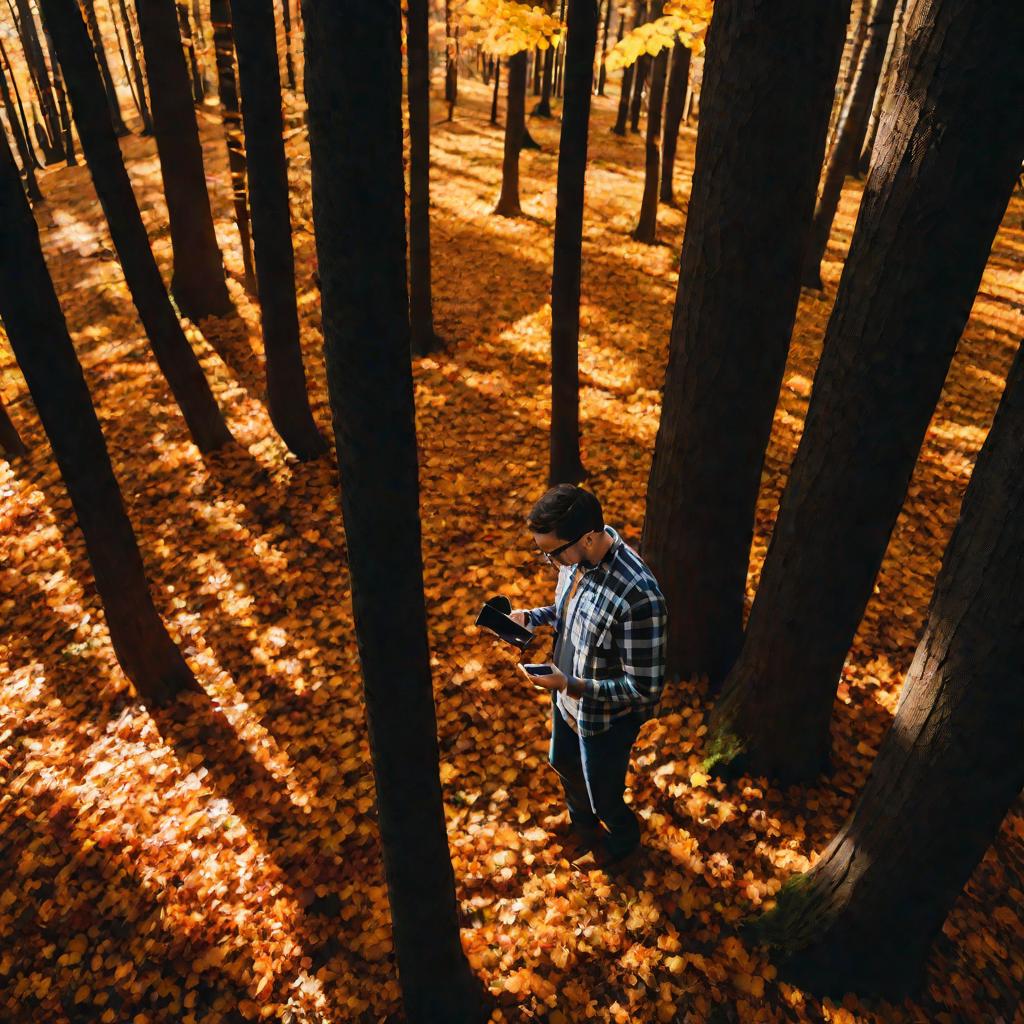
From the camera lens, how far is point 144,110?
85.0 ft

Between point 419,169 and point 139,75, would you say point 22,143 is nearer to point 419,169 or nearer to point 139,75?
point 139,75

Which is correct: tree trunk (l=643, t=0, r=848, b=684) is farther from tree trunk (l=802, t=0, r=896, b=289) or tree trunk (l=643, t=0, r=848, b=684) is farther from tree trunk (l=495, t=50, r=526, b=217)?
tree trunk (l=495, t=50, r=526, b=217)

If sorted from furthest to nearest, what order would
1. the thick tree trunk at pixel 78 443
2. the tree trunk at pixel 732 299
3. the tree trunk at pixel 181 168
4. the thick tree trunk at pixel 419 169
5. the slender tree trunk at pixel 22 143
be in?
1. the slender tree trunk at pixel 22 143
2. the tree trunk at pixel 181 168
3. the thick tree trunk at pixel 419 169
4. the thick tree trunk at pixel 78 443
5. the tree trunk at pixel 732 299

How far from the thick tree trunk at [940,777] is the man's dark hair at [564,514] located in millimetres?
1412

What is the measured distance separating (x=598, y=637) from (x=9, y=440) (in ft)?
30.2

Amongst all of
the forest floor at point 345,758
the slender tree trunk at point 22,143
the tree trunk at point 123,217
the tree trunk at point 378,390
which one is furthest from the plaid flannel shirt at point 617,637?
the slender tree trunk at point 22,143

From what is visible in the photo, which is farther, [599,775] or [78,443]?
[78,443]

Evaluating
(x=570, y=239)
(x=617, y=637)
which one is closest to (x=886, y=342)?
(x=617, y=637)

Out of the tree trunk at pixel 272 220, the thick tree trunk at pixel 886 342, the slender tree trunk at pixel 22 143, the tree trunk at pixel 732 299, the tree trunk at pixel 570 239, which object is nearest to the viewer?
the thick tree trunk at pixel 886 342

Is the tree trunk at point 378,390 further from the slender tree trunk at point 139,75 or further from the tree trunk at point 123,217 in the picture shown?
the slender tree trunk at point 139,75

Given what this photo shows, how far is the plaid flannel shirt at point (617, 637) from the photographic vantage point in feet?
9.78

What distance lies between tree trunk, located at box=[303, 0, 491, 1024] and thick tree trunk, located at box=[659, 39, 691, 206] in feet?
40.0

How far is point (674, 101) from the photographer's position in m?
12.9

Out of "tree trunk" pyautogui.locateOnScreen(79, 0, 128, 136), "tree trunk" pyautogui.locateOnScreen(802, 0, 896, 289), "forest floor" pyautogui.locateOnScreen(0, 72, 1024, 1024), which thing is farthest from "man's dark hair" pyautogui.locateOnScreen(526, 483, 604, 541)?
"tree trunk" pyautogui.locateOnScreen(79, 0, 128, 136)
